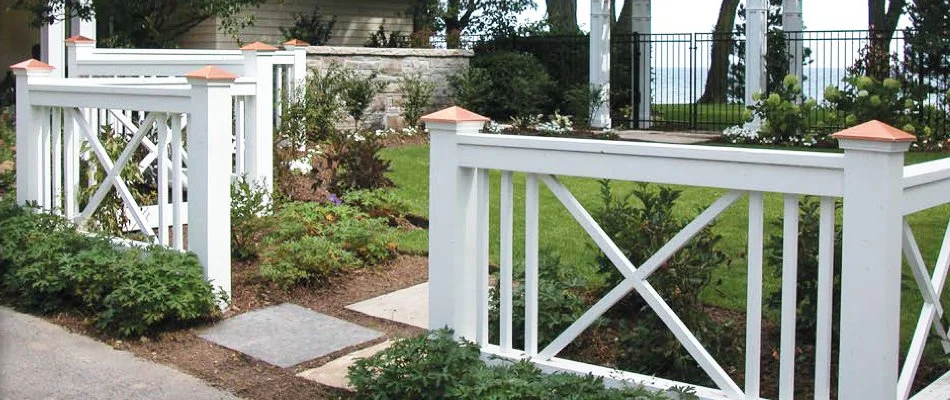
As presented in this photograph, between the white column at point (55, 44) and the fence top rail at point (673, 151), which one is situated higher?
the white column at point (55, 44)

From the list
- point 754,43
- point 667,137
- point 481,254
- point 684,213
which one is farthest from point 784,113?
point 481,254

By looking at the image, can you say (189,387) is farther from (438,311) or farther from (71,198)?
(71,198)

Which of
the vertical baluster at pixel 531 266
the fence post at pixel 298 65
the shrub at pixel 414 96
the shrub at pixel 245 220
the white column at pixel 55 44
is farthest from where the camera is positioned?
the shrub at pixel 414 96

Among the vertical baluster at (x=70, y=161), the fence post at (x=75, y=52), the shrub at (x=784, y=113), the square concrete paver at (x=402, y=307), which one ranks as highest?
the fence post at (x=75, y=52)

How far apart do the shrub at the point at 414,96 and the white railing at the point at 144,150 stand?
7.73 meters

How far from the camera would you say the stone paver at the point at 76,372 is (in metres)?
4.52

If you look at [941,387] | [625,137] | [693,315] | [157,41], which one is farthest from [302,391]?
[157,41]

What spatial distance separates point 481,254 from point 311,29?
14636mm

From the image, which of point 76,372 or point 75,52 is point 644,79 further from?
point 76,372

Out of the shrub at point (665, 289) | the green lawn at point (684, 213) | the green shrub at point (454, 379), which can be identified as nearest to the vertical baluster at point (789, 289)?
the green shrub at point (454, 379)

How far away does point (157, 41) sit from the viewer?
605 inches

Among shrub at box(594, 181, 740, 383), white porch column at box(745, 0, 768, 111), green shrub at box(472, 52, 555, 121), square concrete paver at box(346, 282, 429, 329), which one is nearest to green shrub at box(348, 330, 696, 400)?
shrub at box(594, 181, 740, 383)

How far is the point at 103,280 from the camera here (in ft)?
17.8

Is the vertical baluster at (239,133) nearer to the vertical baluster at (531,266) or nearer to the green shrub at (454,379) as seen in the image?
the green shrub at (454,379)
